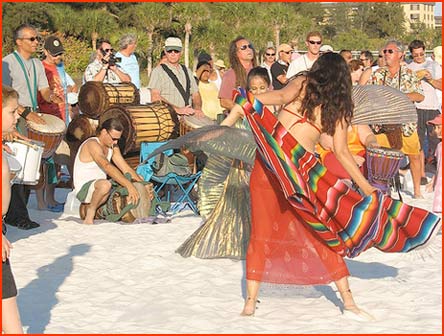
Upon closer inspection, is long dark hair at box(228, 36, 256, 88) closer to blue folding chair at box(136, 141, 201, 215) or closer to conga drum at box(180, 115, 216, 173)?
conga drum at box(180, 115, 216, 173)

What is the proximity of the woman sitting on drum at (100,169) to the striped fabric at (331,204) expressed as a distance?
335 centimetres

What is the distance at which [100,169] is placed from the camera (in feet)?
27.2

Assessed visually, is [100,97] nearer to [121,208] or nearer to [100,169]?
[100,169]

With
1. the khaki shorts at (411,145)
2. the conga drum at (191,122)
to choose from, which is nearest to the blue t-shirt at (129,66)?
the conga drum at (191,122)

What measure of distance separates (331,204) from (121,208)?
12.1 ft

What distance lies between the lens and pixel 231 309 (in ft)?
17.3

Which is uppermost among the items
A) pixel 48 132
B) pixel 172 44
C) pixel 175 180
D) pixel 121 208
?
pixel 172 44

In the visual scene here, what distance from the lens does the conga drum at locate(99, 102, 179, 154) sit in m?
8.92

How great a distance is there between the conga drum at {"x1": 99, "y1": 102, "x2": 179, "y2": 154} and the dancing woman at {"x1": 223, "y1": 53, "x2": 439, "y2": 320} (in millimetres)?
3923

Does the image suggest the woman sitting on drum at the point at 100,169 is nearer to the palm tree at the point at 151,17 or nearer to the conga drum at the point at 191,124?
the conga drum at the point at 191,124

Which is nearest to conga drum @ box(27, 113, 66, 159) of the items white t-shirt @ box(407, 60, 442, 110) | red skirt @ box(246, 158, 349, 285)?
red skirt @ box(246, 158, 349, 285)

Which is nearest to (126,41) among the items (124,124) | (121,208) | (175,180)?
(124,124)

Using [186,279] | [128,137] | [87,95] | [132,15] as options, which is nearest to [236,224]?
[186,279]

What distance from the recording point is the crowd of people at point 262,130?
491 cm
